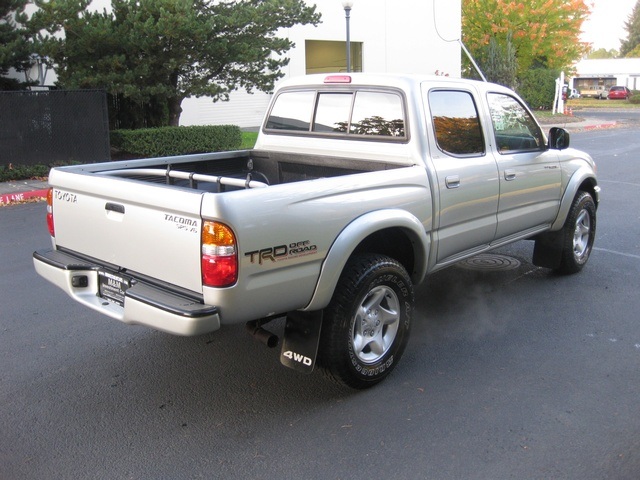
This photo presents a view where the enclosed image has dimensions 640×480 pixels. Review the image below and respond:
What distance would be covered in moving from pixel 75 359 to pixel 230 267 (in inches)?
78.0

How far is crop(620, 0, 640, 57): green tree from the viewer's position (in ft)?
347

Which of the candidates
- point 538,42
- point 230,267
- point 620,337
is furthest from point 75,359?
point 538,42

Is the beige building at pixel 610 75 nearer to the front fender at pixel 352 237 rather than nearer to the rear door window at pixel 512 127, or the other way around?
the rear door window at pixel 512 127

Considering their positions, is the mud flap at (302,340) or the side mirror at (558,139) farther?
the side mirror at (558,139)

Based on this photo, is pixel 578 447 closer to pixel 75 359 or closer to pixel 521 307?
pixel 521 307

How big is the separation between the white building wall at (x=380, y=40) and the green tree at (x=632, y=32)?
84162 mm

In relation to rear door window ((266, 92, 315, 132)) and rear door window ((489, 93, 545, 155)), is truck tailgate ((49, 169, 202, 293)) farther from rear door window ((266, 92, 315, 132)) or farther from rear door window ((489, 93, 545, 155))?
rear door window ((489, 93, 545, 155))

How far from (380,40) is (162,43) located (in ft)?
58.1

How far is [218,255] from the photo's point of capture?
334cm

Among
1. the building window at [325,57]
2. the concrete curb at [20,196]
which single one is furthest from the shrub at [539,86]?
the concrete curb at [20,196]

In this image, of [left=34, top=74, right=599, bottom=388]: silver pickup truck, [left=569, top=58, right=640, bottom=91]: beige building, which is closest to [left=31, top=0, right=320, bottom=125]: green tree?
[left=34, top=74, right=599, bottom=388]: silver pickup truck

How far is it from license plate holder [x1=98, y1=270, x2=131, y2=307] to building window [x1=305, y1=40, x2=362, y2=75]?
28173 millimetres

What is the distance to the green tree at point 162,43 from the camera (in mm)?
14031

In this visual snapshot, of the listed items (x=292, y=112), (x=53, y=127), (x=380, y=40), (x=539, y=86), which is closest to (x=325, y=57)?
(x=380, y=40)
